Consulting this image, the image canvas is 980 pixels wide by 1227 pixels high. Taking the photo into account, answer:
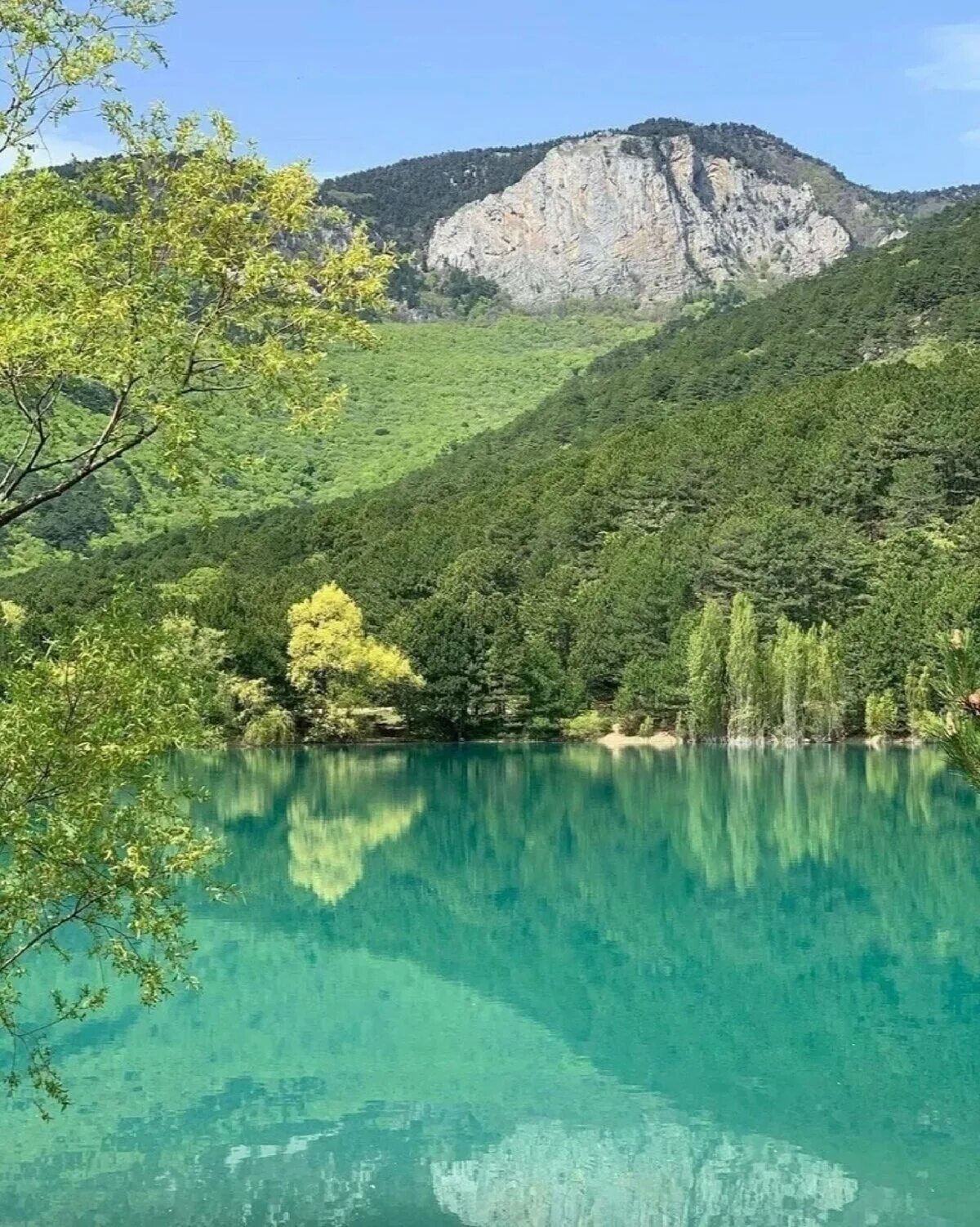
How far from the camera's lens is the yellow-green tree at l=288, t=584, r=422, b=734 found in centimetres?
6481

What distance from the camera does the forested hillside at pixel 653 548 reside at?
66688 mm

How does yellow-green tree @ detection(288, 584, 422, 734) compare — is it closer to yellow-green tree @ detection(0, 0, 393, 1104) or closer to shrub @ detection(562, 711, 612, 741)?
shrub @ detection(562, 711, 612, 741)

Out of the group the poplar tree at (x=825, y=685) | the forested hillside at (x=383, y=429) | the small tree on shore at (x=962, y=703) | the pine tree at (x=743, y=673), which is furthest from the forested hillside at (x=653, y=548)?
the small tree on shore at (x=962, y=703)

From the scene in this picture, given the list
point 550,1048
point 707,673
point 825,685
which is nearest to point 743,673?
point 707,673

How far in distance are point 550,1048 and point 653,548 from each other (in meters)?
60.2

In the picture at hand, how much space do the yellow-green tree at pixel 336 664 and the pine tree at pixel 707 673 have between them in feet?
43.7

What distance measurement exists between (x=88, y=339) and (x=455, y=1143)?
9132 mm

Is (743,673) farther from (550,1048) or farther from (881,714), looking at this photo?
(550,1048)

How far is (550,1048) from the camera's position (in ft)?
54.6

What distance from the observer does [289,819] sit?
38.1 metres

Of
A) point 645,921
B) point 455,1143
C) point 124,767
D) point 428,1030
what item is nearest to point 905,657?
point 645,921

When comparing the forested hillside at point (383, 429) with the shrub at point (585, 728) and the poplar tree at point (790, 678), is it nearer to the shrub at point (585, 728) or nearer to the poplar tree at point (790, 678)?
the shrub at point (585, 728)

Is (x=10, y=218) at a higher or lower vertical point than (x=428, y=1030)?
higher

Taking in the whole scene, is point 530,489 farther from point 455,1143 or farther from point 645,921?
point 455,1143
